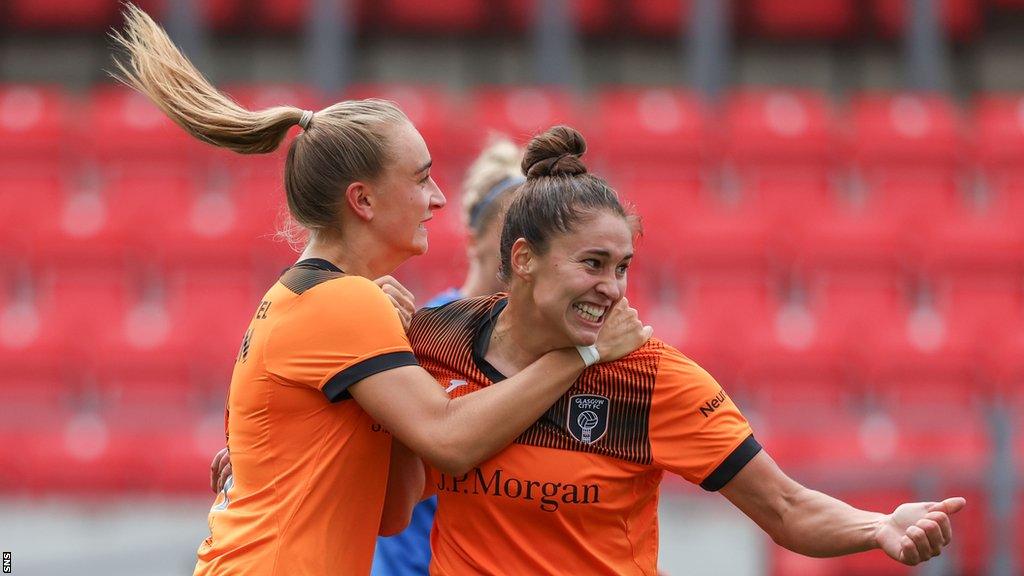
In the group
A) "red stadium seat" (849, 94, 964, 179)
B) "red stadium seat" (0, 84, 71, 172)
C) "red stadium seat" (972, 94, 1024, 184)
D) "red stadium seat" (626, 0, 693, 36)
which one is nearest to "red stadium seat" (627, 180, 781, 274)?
"red stadium seat" (849, 94, 964, 179)

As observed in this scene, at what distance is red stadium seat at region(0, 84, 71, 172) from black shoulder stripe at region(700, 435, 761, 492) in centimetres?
785

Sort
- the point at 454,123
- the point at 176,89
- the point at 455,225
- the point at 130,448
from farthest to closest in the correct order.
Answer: the point at 454,123
the point at 455,225
the point at 130,448
the point at 176,89

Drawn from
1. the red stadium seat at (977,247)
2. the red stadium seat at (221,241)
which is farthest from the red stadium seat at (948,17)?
the red stadium seat at (221,241)

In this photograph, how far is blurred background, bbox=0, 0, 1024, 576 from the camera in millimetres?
6004

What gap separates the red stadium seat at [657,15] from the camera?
1139 centimetres

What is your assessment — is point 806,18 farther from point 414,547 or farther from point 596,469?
point 596,469

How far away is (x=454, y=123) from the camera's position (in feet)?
31.0

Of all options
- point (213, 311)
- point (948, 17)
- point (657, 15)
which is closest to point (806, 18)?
point (948, 17)

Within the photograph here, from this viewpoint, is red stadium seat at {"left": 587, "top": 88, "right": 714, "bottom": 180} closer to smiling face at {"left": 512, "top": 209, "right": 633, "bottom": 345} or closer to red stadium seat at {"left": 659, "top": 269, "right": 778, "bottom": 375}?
red stadium seat at {"left": 659, "top": 269, "right": 778, "bottom": 375}

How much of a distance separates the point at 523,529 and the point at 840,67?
969 cm

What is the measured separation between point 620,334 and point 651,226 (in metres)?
6.00

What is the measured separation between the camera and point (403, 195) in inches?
111

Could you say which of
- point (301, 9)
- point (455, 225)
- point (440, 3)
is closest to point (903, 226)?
point (455, 225)

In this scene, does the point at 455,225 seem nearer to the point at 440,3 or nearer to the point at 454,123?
the point at 454,123
